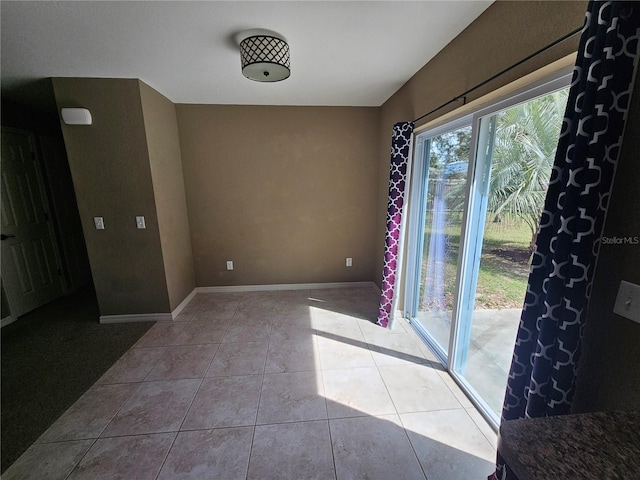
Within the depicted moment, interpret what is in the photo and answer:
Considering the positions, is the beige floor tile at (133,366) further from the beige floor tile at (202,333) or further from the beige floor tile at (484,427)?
the beige floor tile at (484,427)

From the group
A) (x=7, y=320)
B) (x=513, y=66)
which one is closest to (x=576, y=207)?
(x=513, y=66)

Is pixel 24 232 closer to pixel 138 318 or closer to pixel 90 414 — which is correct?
pixel 138 318

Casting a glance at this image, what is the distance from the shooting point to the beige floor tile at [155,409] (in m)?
1.63

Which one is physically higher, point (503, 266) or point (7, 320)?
point (503, 266)

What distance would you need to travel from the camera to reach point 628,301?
85 centimetres

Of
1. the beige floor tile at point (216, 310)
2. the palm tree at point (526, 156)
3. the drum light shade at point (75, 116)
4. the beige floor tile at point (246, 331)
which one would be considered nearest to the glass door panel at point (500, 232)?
the palm tree at point (526, 156)

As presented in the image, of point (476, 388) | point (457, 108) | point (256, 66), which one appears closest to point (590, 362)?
point (476, 388)

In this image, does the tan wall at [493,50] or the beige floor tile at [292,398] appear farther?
the beige floor tile at [292,398]

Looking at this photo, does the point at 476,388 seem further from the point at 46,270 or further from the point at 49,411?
the point at 46,270

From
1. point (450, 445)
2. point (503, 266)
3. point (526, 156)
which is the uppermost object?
point (526, 156)

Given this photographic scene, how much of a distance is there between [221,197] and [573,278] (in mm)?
3421

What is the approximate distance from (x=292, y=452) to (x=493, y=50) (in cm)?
256

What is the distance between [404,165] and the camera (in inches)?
98.3

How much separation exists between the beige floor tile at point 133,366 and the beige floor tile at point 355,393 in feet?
4.95
